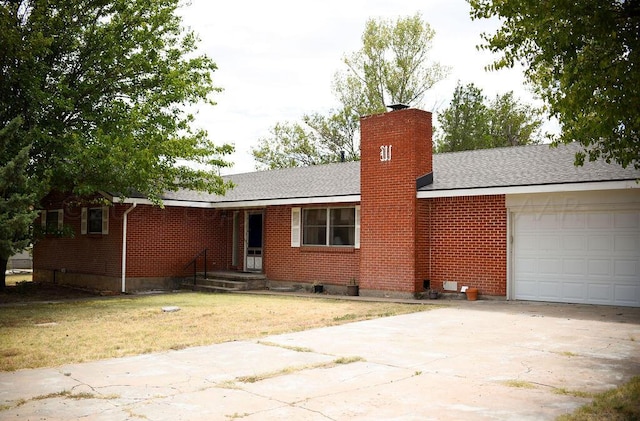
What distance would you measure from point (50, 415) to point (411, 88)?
36.2 meters

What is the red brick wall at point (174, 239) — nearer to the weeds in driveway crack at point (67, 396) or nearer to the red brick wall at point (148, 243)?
the red brick wall at point (148, 243)

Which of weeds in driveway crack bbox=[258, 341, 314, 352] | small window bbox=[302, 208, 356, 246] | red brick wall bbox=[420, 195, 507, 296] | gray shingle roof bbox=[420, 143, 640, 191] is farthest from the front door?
weeds in driveway crack bbox=[258, 341, 314, 352]

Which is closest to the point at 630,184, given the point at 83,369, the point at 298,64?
the point at 83,369

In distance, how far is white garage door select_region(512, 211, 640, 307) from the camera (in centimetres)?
1338

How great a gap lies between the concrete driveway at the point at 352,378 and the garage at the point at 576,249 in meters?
3.28

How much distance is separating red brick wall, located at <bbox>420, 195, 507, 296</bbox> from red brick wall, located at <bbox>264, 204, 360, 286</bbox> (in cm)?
258

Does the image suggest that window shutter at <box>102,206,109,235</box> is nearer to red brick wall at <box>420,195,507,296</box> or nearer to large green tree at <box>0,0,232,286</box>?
large green tree at <box>0,0,232,286</box>

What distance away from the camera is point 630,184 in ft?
42.0

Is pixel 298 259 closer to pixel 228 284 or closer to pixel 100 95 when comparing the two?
pixel 228 284

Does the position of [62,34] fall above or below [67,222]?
above

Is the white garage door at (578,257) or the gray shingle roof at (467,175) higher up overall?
the gray shingle roof at (467,175)

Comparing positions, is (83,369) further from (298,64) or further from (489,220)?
(298,64)

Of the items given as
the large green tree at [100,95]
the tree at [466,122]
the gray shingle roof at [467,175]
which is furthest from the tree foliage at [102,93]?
the tree at [466,122]

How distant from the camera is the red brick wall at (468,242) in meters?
15.1
